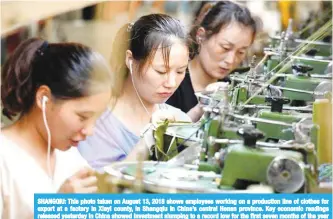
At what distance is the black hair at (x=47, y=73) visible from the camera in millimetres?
2004

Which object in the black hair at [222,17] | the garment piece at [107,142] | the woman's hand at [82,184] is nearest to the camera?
the woman's hand at [82,184]

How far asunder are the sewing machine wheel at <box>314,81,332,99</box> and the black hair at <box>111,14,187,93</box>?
471mm

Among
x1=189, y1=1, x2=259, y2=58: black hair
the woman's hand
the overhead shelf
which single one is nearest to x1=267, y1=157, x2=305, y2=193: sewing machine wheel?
the woman's hand

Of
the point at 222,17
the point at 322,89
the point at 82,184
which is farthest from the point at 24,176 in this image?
the point at 322,89

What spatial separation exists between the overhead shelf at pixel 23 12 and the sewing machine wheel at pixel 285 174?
36.7 inches

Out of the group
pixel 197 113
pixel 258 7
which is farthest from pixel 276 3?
pixel 197 113

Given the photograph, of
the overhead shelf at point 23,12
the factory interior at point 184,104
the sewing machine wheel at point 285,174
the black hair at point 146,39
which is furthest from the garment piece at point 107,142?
the sewing machine wheel at point 285,174

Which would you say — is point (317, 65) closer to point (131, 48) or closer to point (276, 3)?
point (276, 3)

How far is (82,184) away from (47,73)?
1.03 feet

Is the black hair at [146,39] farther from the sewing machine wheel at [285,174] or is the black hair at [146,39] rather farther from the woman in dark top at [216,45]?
the sewing machine wheel at [285,174]

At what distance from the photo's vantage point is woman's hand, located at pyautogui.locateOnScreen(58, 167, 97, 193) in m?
1.99

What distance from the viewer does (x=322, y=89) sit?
238cm

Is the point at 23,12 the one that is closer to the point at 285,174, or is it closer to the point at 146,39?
the point at 146,39

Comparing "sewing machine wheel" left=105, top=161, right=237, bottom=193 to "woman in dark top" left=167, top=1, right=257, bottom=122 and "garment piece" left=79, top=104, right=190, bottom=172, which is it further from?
"woman in dark top" left=167, top=1, right=257, bottom=122
